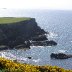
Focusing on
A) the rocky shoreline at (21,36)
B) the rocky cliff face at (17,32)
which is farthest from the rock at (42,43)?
the rocky cliff face at (17,32)

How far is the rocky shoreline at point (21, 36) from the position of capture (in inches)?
4010

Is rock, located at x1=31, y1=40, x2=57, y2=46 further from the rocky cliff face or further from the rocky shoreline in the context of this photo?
the rocky cliff face

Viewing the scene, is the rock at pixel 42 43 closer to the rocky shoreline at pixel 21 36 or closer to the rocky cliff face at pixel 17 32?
the rocky shoreline at pixel 21 36

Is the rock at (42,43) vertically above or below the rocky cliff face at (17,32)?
below

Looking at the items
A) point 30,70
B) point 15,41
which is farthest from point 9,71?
point 15,41

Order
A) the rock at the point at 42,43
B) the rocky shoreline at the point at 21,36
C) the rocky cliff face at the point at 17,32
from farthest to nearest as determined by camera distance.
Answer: the rock at the point at 42,43 → the rocky cliff face at the point at 17,32 → the rocky shoreline at the point at 21,36

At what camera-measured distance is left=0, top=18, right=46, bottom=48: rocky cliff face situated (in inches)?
4030

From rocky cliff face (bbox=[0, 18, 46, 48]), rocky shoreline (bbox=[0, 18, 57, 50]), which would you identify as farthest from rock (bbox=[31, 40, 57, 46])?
rocky cliff face (bbox=[0, 18, 46, 48])

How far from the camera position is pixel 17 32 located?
11381 centimetres

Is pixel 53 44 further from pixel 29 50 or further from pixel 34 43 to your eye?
pixel 29 50

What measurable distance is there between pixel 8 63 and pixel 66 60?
6774cm

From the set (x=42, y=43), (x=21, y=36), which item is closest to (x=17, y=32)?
(x=21, y=36)

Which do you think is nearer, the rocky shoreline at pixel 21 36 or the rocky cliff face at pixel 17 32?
the rocky shoreline at pixel 21 36

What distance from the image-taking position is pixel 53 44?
112188mm
